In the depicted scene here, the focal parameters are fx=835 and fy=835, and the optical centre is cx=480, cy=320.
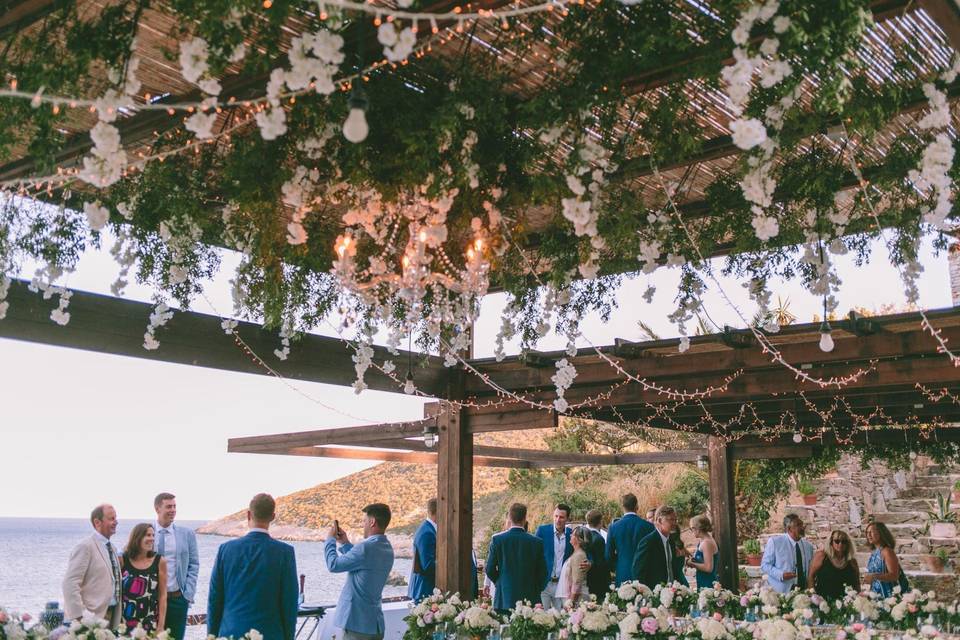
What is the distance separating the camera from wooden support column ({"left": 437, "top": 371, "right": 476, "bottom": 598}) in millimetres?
7562

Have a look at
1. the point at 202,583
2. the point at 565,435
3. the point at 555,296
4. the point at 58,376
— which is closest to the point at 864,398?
the point at 555,296

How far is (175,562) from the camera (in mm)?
5539

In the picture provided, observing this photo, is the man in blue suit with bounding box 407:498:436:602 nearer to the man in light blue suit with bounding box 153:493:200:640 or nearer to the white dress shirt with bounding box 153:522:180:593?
the man in light blue suit with bounding box 153:493:200:640

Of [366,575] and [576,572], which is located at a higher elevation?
[366,575]

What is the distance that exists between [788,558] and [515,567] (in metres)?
2.70

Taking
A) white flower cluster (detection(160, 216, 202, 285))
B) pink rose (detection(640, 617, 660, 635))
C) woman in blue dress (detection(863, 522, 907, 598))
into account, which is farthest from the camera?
woman in blue dress (detection(863, 522, 907, 598))

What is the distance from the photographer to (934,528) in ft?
40.0

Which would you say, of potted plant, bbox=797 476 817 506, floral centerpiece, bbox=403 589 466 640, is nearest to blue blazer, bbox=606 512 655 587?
floral centerpiece, bbox=403 589 466 640

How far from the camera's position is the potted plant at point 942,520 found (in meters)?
12.1

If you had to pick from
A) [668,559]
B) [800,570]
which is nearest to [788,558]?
[800,570]

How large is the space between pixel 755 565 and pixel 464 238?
10.2m

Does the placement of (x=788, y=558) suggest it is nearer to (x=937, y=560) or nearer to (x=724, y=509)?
(x=724, y=509)

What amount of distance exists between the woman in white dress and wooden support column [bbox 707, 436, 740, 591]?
16.8ft

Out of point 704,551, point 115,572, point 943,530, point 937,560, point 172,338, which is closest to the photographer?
point 115,572
